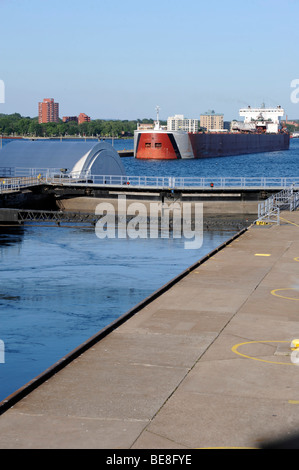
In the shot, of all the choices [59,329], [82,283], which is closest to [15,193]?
[82,283]

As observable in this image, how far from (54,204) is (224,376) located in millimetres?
59069

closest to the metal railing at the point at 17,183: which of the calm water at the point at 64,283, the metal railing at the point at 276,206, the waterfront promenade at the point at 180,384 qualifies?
the calm water at the point at 64,283

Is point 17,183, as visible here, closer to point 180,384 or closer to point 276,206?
point 276,206

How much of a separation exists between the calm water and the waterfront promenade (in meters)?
4.48

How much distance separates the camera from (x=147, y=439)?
500 inches

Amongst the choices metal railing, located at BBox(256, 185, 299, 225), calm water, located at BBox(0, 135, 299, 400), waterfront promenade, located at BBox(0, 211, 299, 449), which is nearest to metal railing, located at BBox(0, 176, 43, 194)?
calm water, located at BBox(0, 135, 299, 400)

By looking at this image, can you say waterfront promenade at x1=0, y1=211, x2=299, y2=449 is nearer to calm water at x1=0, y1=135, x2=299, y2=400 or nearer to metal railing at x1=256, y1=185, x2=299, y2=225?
calm water at x1=0, y1=135, x2=299, y2=400

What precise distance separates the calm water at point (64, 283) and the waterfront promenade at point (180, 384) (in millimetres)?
4479

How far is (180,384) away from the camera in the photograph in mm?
15859

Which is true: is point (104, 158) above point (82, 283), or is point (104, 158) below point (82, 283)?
Answer: above

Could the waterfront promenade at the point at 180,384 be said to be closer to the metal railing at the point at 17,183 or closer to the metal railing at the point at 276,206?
the metal railing at the point at 276,206

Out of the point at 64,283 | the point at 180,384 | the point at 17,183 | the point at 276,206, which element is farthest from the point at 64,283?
the point at 17,183

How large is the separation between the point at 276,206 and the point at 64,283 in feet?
89.8
